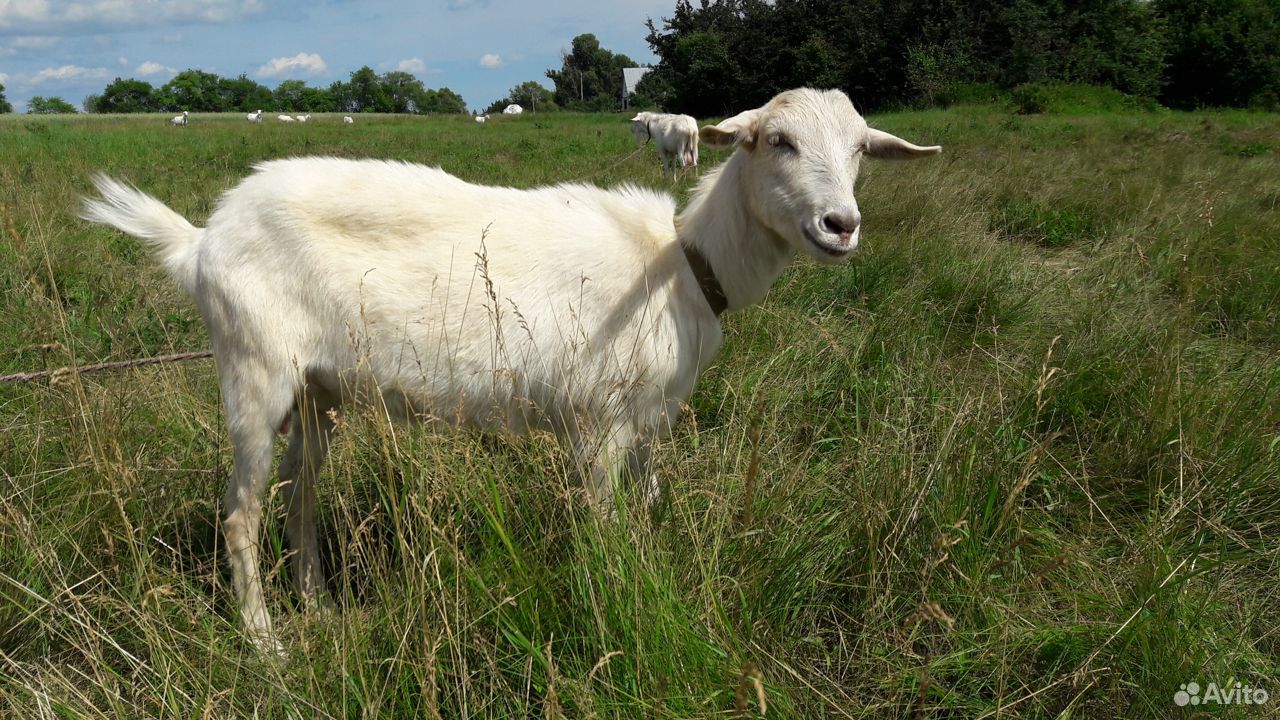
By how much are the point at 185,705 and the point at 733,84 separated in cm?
3747

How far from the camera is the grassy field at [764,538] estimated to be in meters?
1.64

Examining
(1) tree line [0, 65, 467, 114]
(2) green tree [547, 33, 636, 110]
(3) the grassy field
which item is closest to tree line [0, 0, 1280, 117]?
(3) the grassy field

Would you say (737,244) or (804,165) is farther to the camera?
(737,244)

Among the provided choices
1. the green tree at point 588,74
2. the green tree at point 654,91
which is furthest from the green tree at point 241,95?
the green tree at point 654,91

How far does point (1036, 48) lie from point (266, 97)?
99329mm

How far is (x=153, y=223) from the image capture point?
8.09 feet

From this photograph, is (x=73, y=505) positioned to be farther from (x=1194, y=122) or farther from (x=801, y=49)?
(x=801, y=49)

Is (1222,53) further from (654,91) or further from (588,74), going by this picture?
(588,74)

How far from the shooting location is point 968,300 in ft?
13.2

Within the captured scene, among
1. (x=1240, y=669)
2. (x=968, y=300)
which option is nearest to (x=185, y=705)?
(x=1240, y=669)

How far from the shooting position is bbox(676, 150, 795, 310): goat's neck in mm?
2623

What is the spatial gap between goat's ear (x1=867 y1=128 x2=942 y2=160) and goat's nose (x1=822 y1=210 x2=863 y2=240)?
61cm

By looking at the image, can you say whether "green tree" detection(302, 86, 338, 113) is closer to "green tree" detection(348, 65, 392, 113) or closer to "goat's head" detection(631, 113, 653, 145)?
"green tree" detection(348, 65, 392, 113)
